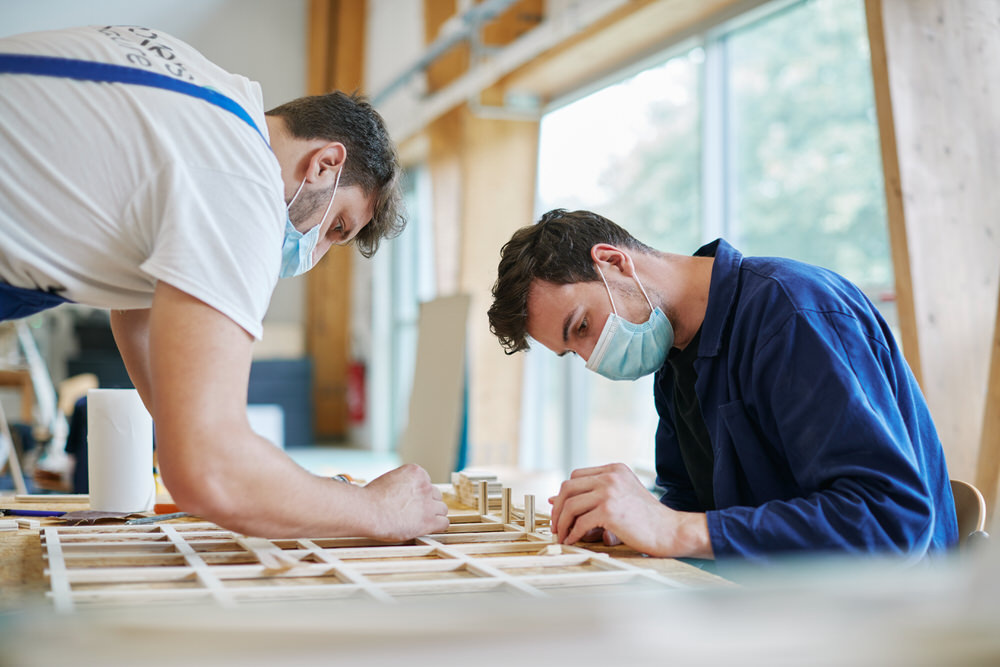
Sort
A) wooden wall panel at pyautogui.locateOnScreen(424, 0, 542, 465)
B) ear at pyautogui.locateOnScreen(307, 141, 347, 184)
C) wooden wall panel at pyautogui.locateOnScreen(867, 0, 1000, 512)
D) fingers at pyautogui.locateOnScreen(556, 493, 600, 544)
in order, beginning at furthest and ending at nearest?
wooden wall panel at pyautogui.locateOnScreen(424, 0, 542, 465)
wooden wall panel at pyautogui.locateOnScreen(867, 0, 1000, 512)
ear at pyautogui.locateOnScreen(307, 141, 347, 184)
fingers at pyautogui.locateOnScreen(556, 493, 600, 544)

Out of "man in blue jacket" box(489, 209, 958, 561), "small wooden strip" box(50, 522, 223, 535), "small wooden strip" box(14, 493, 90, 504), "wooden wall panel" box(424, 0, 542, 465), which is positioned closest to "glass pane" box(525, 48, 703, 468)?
"wooden wall panel" box(424, 0, 542, 465)

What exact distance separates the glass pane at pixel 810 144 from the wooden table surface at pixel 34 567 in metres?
2.86

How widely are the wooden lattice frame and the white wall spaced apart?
862 centimetres

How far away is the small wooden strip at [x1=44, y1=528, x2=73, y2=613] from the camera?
2.72ft

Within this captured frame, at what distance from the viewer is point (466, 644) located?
35cm

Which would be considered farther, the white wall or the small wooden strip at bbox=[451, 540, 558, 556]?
the white wall

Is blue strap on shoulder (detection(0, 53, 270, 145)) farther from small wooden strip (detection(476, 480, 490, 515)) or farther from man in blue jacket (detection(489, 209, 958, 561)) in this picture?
small wooden strip (detection(476, 480, 490, 515))

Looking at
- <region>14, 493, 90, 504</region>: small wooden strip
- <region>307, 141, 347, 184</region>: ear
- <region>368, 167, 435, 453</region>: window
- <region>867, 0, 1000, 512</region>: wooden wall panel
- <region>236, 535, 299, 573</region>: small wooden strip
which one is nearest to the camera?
<region>236, 535, 299, 573</region>: small wooden strip

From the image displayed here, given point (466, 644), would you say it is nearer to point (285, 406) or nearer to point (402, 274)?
point (402, 274)

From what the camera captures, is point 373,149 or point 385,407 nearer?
point 373,149

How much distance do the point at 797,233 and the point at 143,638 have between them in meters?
4.17

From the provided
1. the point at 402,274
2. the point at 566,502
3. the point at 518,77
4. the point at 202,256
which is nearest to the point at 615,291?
the point at 566,502

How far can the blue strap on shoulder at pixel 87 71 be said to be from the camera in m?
1.12

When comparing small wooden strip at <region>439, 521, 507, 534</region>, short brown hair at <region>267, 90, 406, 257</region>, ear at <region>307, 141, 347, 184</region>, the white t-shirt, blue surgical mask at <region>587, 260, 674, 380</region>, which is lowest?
small wooden strip at <region>439, 521, 507, 534</region>
